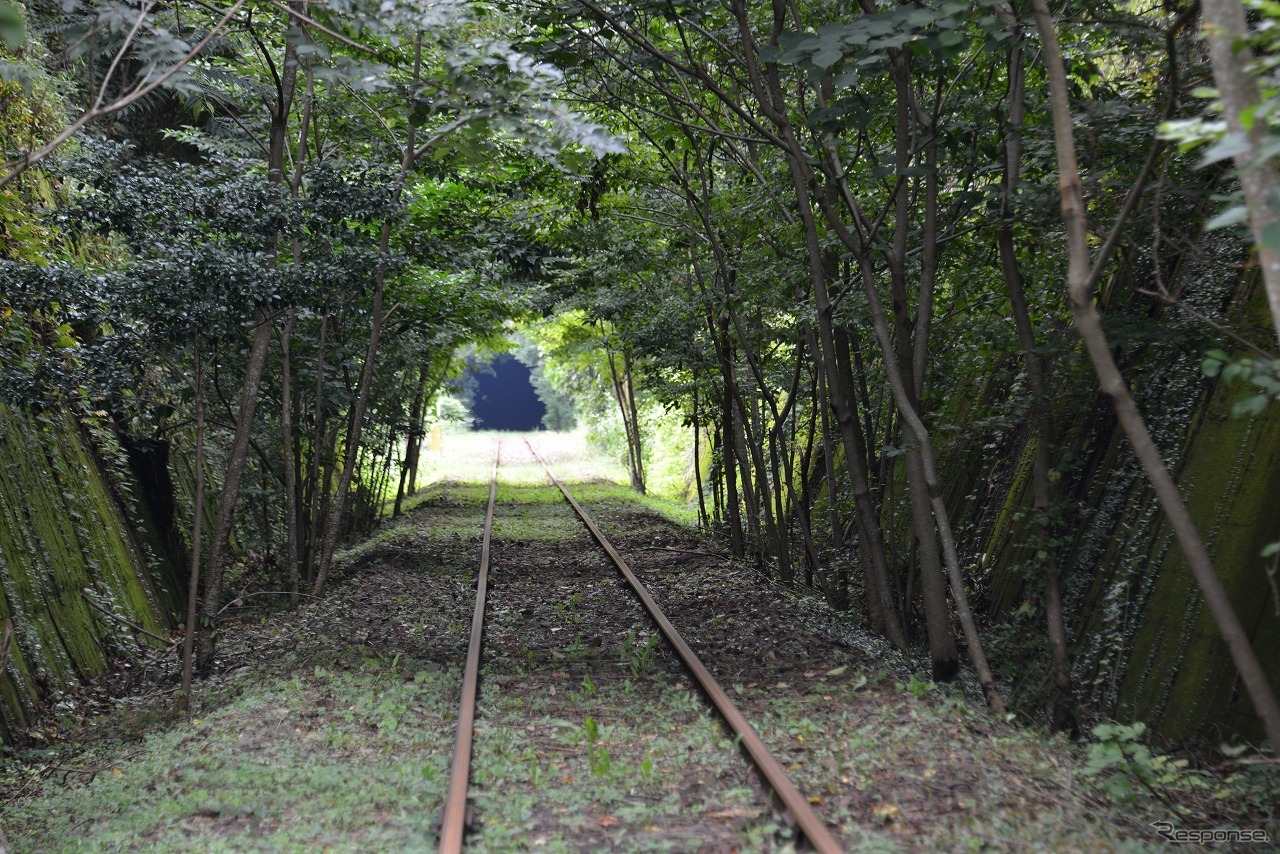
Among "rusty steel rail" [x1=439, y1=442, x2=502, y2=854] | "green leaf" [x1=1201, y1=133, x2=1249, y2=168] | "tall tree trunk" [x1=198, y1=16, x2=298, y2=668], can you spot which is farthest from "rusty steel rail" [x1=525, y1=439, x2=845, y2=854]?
"tall tree trunk" [x1=198, y1=16, x2=298, y2=668]

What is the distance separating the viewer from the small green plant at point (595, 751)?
15.8 feet

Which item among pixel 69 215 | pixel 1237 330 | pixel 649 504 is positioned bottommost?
pixel 649 504

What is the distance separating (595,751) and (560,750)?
0.71ft

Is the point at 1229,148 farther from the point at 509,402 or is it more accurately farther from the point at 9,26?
the point at 509,402

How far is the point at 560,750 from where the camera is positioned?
5266 millimetres

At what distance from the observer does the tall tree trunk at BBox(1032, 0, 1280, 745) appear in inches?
151

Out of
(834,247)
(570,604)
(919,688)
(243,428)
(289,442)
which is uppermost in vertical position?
(834,247)

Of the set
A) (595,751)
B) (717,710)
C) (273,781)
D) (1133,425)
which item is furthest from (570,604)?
(1133,425)

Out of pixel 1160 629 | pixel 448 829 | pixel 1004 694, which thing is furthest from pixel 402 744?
pixel 1160 629

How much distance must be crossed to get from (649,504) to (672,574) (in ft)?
30.6

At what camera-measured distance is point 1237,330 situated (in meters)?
5.04

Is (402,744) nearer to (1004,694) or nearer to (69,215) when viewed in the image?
(1004,694)

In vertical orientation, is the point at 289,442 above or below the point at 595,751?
above

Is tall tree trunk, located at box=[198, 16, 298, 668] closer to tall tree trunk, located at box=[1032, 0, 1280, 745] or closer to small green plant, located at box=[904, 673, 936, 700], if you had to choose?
small green plant, located at box=[904, 673, 936, 700]
